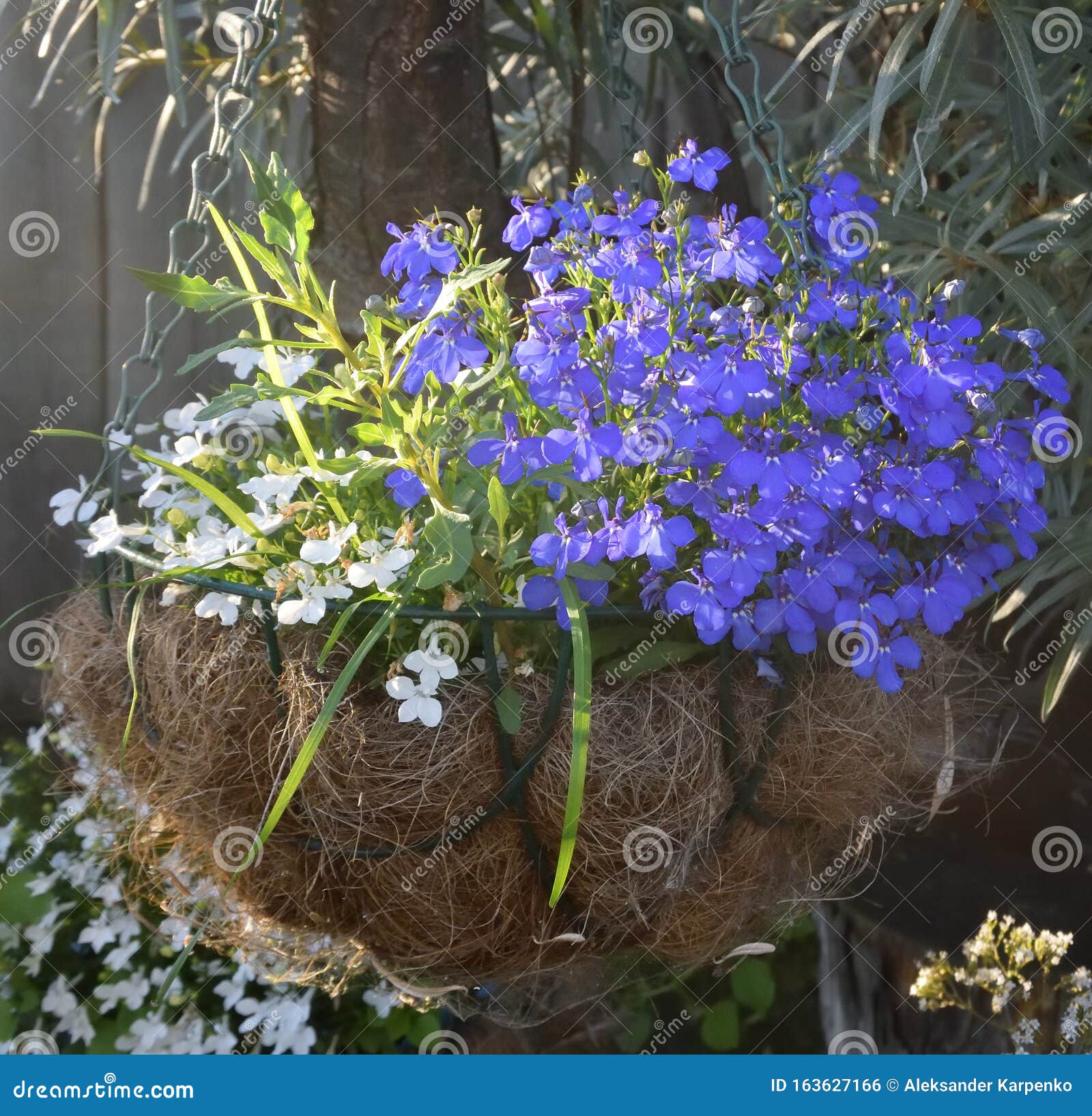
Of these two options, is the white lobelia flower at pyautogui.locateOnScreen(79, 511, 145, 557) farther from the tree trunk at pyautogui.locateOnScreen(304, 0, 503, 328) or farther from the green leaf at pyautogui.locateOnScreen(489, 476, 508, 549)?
the tree trunk at pyautogui.locateOnScreen(304, 0, 503, 328)

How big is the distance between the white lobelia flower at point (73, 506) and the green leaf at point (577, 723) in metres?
0.38

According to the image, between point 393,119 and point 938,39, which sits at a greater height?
point 393,119

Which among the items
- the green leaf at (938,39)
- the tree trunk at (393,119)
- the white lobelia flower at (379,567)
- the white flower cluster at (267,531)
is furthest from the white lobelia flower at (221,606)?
the green leaf at (938,39)

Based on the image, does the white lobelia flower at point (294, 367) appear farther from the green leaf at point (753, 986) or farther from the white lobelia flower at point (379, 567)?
the green leaf at point (753, 986)

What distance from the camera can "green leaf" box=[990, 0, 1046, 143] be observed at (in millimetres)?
957

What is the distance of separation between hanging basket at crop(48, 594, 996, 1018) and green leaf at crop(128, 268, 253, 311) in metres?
0.22

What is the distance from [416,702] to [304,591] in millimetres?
99

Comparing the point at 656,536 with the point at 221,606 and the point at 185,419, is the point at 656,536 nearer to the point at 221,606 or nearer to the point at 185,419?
the point at 221,606

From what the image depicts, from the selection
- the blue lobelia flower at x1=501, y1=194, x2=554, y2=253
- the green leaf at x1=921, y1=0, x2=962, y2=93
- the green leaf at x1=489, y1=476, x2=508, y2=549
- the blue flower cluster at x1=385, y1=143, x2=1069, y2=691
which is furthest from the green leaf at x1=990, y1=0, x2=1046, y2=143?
the green leaf at x1=489, y1=476, x2=508, y2=549

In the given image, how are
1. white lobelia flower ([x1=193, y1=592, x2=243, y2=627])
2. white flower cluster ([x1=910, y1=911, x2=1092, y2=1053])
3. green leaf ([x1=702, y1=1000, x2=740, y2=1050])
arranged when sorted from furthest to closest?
green leaf ([x1=702, y1=1000, x2=740, y2=1050]), white flower cluster ([x1=910, y1=911, x2=1092, y2=1053]), white lobelia flower ([x1=193, y1=592, x2=243, y2=627])

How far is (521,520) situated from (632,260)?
20 centimetres

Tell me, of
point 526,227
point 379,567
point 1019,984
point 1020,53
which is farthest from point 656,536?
point 1019,984

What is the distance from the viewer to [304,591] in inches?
27.5
